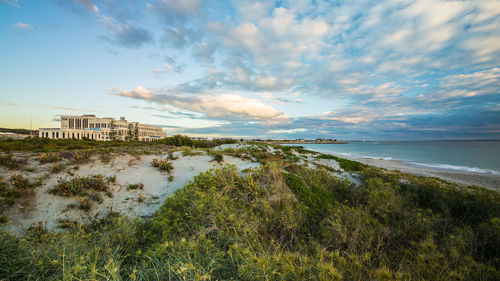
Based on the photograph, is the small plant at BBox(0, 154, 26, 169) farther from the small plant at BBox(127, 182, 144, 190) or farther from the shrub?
the small plant at BBox(127, 182, 144, 190)

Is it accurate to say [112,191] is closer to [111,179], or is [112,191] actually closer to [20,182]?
[111,179]

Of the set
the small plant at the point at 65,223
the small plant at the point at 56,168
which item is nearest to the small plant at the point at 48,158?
the small plant at the point at 56,168

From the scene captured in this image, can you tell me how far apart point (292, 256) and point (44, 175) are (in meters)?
8.79

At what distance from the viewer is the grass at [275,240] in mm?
2262

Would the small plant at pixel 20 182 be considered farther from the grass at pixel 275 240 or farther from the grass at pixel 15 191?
the grass at pixel 275 240

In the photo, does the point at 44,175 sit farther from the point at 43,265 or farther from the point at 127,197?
the point at 43,265

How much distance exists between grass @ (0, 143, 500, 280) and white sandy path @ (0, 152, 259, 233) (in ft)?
2.93

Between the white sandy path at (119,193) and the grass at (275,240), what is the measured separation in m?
0.89

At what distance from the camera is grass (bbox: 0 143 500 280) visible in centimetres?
226

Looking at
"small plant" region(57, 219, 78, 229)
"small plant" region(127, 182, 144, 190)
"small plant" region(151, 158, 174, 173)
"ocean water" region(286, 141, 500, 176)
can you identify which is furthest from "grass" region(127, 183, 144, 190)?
"ocean water" region(286, 141, 500, 176)

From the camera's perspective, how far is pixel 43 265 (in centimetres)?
241

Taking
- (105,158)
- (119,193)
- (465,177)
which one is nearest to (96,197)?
(119,193)

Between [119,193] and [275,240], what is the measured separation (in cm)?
587

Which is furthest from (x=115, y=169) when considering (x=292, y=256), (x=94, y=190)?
(x=292, y=256)
